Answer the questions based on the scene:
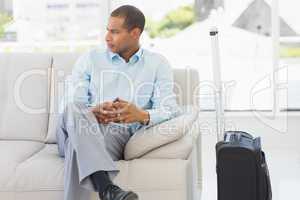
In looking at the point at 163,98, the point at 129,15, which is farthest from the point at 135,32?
the point at 163,98

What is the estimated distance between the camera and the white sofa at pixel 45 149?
2.17 m

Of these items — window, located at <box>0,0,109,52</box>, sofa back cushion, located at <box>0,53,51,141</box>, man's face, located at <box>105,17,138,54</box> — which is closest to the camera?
man's face, located at <box>105,17,138,54</box>

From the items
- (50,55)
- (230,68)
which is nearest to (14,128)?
(50,55)

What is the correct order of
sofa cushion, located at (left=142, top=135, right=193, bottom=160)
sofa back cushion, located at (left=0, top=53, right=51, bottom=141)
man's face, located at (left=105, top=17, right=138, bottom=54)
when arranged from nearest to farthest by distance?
1. sofa cushion, located at (left=142, top=135, right=193, bottom=160)
2. man's face, located at (left=105, top=17, right=138, bottom=54)
3. sofa back cushion, located at (left=0, top=53, right=51, bottom=141)

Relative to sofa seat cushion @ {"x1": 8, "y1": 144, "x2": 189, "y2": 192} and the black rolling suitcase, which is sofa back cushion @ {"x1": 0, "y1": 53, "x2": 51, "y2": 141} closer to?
sofa seat cushion @ {"x1": 8, "y1": 144, "x2": 189, "y2": 192}

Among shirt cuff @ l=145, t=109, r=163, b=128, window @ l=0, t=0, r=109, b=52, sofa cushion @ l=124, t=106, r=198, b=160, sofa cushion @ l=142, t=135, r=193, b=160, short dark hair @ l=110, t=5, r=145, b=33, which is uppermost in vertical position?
window @ l=0, t=0, r=109, b=52

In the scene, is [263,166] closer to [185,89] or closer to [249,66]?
[185,89]

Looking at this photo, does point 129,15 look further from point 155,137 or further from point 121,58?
point 155,137

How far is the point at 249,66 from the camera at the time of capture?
14.0 feet

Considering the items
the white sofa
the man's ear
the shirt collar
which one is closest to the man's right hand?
the white sofa

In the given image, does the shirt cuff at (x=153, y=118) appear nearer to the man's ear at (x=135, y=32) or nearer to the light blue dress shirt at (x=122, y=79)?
the light blue dress shirt at (x=122, y=79)

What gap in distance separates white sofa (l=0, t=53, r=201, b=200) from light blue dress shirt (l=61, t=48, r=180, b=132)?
0.69ft

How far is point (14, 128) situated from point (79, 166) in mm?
814

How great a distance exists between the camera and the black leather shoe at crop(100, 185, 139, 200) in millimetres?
2018
